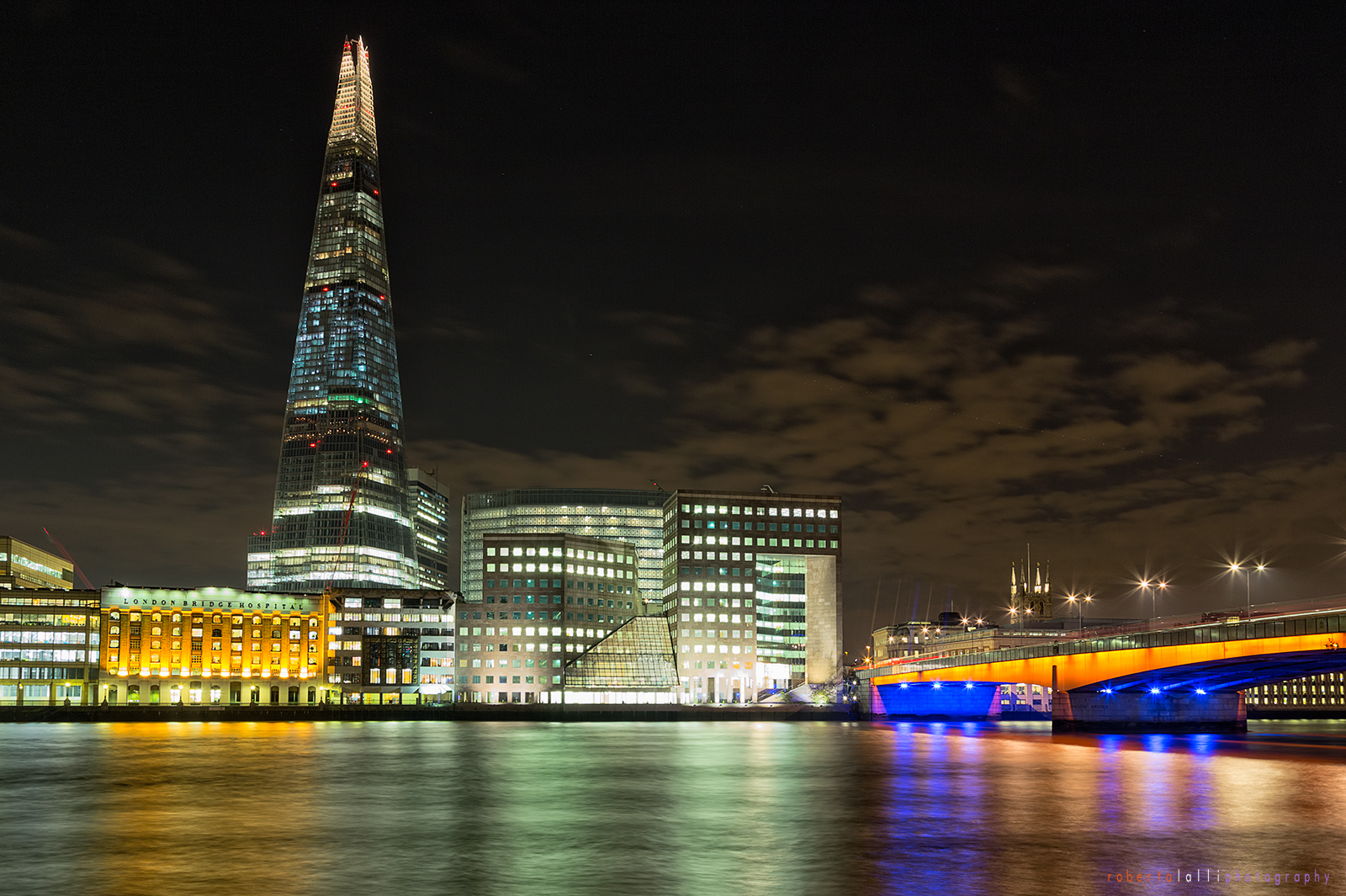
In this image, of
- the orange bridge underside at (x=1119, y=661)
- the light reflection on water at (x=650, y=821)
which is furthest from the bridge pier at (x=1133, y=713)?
the light reflection on water at (x=650, y=821)

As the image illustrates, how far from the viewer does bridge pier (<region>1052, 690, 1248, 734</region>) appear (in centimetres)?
13000

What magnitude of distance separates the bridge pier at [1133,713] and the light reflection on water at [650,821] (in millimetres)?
44263

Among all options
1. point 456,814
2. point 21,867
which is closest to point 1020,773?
point 456,814

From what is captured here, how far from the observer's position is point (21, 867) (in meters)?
31.7

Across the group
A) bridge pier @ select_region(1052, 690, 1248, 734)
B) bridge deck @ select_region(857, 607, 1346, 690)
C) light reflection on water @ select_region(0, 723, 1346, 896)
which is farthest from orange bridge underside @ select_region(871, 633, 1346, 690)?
light reflection on water @ select_region(0, 723, 1346, 896)

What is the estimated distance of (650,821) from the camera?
4247 cm

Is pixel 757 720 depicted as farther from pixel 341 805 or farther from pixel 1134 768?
pixel 341 805

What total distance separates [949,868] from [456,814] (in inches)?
786

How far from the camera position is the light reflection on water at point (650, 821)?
29797 mm

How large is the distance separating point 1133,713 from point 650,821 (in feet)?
341

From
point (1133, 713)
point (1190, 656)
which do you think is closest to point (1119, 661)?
point (1190, 656)

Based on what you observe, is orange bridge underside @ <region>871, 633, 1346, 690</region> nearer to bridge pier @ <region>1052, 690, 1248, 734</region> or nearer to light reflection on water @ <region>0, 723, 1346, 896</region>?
bridge pier @ <region>1052, 690, 1248, 734</region>

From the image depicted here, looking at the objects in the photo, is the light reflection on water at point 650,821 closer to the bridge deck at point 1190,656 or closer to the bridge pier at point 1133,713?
the bridge deck at point 1190,656

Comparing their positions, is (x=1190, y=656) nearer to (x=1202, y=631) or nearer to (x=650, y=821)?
(x=1202, y=631)
